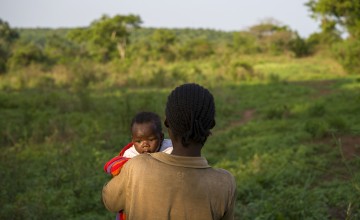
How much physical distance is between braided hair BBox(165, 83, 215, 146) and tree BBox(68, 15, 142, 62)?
24236mm

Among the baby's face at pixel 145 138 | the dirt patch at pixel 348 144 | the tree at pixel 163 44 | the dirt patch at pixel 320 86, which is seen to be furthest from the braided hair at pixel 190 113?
the tree at pixel 163 44

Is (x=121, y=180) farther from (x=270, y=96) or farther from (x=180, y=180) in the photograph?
(x=270, y=96)

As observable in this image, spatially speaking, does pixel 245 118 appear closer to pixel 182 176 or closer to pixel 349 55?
pixel 182 176

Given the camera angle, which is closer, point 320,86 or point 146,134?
point 146,134

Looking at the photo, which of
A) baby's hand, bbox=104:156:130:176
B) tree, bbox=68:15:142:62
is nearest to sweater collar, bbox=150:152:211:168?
baby's hand, bbox=104:156:130:176

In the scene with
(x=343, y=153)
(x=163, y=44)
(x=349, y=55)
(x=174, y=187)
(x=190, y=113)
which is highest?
(x=163, y=44)

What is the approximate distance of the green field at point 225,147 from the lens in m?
4.21

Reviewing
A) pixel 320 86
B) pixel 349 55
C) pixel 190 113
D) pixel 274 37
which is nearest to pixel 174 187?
pixel 190 113

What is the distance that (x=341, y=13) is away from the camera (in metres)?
19.8

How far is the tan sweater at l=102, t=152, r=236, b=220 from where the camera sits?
4.40 ft

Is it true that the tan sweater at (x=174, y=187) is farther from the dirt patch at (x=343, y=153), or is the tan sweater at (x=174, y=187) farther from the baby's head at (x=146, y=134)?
the dirt patch at (x=343, y=153)

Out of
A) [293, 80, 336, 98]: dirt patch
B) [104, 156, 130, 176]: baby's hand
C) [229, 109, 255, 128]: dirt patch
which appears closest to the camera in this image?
[104, 156, 130, 176]: baby's hand

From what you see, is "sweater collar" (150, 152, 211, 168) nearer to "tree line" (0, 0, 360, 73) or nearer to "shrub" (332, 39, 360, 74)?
"shrub" (332, 39, 360, 74)

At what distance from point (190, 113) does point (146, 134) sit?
624 mm
